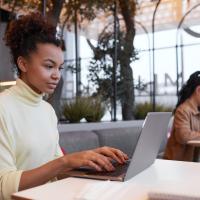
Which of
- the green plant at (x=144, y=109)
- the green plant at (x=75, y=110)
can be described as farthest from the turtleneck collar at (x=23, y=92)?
the green plant at (x=144, y=109)

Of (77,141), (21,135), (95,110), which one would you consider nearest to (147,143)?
(21,135)

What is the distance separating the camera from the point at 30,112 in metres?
1.56

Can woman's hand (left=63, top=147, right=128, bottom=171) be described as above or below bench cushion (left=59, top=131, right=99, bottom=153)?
above

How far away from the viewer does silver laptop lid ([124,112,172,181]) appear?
1.21 m

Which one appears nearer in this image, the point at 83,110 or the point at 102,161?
the point at 102,161

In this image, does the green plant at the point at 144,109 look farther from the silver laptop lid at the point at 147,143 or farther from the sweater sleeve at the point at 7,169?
the sweater sleeve at the point at 7,169

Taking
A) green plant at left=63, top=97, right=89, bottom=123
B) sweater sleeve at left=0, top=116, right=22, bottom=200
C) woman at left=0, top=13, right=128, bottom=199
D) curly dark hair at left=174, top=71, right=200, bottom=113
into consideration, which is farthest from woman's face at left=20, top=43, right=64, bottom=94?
green plant at left=63, top=97, right=89, bottom=123

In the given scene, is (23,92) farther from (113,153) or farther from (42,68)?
(113,153)

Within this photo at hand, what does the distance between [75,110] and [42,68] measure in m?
2.82

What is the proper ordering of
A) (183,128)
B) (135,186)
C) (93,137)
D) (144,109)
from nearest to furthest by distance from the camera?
(135,186) < (183,128) < (93,137) < (144,109)

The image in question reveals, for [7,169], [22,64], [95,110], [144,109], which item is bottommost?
[144,109]

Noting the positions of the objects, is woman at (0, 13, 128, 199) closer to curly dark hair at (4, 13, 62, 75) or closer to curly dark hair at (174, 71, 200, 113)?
curly dark hair at (4, 13, 62, 75)

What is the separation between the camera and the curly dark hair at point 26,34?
5.31ft

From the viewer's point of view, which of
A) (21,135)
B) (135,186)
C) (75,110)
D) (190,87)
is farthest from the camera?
(75,110)
